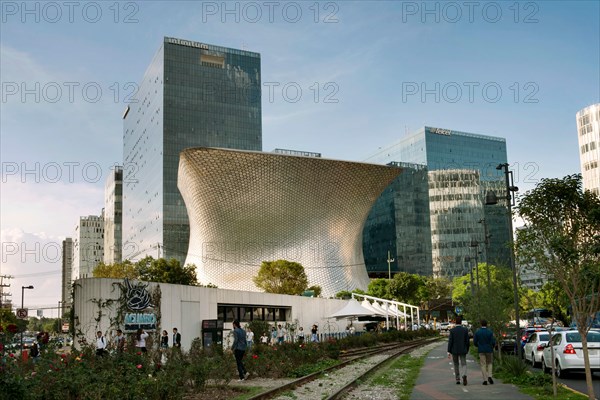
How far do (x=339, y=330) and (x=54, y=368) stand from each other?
4628 centimetres

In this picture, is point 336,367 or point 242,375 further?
point 336,367

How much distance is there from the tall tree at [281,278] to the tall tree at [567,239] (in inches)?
2544

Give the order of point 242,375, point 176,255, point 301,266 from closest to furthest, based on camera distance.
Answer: point 242,375 < point 301,266 < point 176,255

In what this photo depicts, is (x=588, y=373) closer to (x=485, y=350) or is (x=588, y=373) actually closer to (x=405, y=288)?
(x=485, y=350)

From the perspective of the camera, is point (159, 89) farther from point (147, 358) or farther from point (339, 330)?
point (147, 358)

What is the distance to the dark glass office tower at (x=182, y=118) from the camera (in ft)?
420

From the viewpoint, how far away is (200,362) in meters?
15.8

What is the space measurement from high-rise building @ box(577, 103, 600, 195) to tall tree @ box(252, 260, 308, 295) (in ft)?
170

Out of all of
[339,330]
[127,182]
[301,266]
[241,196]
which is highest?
[127,182]

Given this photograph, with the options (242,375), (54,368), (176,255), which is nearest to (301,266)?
(176,255)

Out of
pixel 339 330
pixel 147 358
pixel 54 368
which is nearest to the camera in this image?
pixel 54 368

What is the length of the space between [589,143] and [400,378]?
3852 inches

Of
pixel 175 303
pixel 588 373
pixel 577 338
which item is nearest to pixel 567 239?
pixel 588 373

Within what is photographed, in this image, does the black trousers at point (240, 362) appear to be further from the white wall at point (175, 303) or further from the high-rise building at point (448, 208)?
the high-rise building at point (448, 208)
